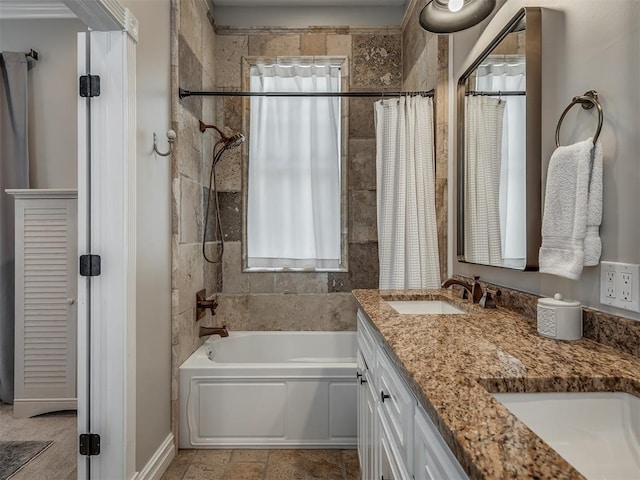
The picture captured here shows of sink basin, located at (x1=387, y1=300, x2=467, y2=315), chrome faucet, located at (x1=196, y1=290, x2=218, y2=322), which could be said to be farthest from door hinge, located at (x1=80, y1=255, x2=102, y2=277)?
sink basin, located at (x1=387, y1=300, x2=467, y2=315)

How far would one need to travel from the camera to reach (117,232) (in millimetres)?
1693

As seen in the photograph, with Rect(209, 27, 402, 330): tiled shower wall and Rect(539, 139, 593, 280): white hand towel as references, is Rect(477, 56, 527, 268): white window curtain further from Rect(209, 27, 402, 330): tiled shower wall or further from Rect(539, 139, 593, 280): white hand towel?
Rect(209, 27, 402, 330): tiled shower wall

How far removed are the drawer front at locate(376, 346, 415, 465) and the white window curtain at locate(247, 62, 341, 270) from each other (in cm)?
198

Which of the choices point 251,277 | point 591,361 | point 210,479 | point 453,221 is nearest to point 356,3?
point 453,221

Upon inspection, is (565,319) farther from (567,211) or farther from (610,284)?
(567,211)

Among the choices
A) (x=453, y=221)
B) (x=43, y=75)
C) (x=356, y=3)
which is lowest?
(x=453, y=221)

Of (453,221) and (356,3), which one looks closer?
(453,221)

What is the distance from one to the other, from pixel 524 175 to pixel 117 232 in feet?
5.44

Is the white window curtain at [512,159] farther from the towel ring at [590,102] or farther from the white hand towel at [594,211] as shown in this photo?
the white hand towel at [594,211]

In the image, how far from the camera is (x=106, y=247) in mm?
1690

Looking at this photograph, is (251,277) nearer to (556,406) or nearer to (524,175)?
(524,175)

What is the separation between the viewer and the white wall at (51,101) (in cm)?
305

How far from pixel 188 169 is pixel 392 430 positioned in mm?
2036

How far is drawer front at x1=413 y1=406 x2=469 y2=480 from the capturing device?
65 centimetres
